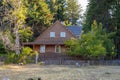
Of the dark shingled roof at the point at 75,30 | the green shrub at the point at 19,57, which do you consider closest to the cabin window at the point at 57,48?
the dark shingled roof at the point at 75,30

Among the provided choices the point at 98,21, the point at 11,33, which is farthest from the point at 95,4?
the point at 11,33

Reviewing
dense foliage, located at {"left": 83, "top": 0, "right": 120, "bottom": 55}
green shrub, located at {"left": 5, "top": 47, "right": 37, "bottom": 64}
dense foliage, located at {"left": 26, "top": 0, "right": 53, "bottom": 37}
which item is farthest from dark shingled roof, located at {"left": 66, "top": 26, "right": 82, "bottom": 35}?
green shrub, located at {"left": 5, "top": 47, "right": 37, "bottom": 64}

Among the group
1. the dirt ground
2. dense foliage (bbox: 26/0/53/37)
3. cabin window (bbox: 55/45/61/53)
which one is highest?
dense foliage (bbox: 26/0/53/37)

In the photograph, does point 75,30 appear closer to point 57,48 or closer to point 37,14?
point 37,14

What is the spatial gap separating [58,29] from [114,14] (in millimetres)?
12224

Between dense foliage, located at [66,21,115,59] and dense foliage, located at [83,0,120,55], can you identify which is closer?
dense foliage, located at [66,21,115,59]

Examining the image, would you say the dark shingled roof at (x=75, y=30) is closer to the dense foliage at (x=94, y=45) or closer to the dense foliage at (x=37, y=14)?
the dense foliage at (x=37, y=14)

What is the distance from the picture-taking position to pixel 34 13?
5044cm

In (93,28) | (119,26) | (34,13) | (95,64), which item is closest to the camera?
(95,64)

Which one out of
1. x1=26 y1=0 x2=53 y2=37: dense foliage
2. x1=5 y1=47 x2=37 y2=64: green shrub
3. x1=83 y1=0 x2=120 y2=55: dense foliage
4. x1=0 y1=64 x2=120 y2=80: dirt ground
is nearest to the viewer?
x1=0 y1=64 x2=120 y2=80: dirt ground

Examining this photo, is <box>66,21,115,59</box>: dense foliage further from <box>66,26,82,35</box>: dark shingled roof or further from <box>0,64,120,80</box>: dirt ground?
<box>66,26,82,35</box>: dark shingled roof

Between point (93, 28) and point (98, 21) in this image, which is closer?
point (93, 28)

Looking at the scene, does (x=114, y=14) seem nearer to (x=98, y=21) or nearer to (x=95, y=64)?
(x=98, y=21)

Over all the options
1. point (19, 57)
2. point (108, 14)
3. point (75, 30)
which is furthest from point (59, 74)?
point (75, 30)
